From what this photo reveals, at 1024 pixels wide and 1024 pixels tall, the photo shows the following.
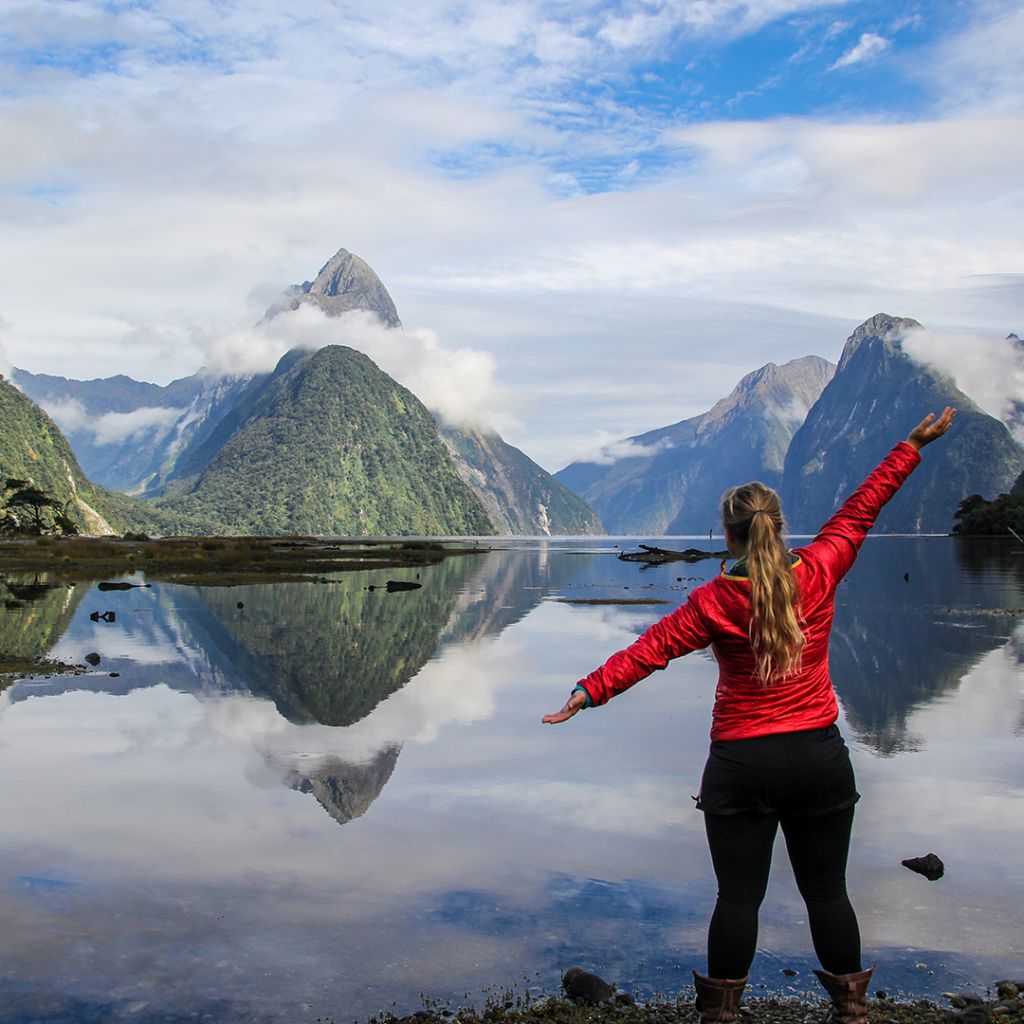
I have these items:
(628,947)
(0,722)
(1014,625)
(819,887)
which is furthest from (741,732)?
(1014,625)

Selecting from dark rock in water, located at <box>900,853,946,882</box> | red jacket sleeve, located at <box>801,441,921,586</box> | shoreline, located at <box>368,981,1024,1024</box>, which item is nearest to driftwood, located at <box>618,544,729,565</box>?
dark rock in water, located at <box>900,853,946,882</box>

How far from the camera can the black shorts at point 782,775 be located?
584 centimetres

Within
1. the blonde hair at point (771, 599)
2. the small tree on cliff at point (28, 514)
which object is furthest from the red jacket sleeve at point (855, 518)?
the small tree on cliff at point (28, 514)

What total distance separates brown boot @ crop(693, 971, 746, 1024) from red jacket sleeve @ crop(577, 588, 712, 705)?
1723mm

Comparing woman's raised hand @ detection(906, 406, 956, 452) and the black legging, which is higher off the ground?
woman's raised hand @ detection(906, 406, 956, 452)

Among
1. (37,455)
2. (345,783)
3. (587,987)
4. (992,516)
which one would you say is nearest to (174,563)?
(345,783)

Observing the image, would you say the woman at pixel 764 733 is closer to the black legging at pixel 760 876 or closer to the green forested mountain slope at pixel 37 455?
the black legging at pixel 760 876

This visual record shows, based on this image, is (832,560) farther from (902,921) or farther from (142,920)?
(142,920)

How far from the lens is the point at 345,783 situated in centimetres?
1334

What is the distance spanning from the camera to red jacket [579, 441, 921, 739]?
19.4 ft

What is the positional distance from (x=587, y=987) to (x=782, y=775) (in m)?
2.33

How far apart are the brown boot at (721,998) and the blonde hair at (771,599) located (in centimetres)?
173

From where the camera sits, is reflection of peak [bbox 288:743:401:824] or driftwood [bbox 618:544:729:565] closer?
reflection of peak [bbox 288:743:401:824]

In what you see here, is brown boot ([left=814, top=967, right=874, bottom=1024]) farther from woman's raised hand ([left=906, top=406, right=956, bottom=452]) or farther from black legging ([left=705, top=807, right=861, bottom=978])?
woman's raised hand ([left=906, top=406, right=956, bottom=452])
